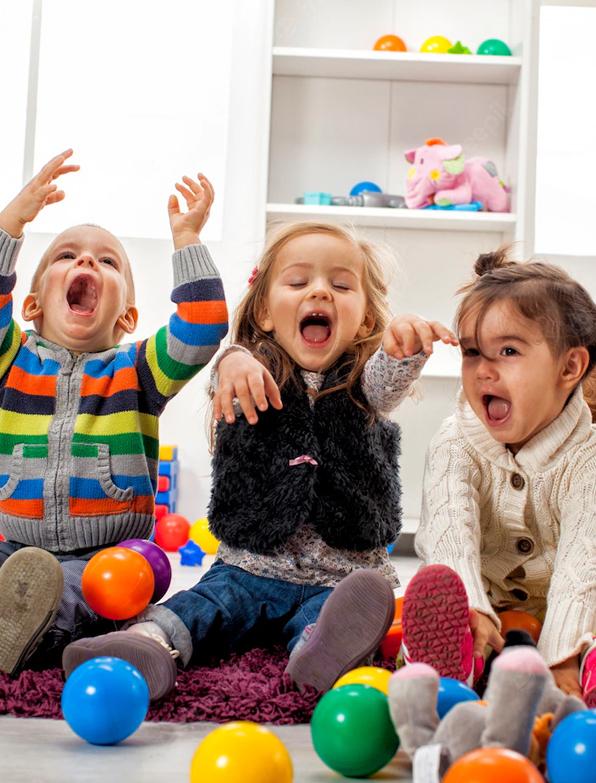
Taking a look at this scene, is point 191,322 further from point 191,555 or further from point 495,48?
point 495,48

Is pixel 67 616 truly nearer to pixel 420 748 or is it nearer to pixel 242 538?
pixel 242 538

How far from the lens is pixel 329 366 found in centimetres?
132

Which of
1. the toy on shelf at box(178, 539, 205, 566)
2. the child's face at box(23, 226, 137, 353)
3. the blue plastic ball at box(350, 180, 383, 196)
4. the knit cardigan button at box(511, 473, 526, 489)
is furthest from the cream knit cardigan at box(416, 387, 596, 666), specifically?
the blue plastic ball at box(350, 180, 383, 196)

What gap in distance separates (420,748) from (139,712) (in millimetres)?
266

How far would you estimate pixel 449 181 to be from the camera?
2.64 metres

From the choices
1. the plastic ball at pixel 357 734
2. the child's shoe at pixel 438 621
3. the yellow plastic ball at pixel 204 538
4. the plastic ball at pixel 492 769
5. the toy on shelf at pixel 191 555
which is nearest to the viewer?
the plastic ball at pixel 492 769

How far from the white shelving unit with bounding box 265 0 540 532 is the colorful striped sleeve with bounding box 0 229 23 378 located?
1568mm

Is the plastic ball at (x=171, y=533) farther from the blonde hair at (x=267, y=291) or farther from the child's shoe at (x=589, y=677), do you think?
the child's shoe at (x=589, y=677)

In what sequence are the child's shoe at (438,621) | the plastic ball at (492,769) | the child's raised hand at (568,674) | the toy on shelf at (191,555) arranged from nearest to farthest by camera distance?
the plastic ball at (492,769), the child's shoe at (438,621), the child's raised hand at (568,674), the toy on shelf at (191,555)

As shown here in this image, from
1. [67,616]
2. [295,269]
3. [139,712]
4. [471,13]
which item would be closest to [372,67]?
[471,13]

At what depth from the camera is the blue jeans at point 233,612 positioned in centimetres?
112

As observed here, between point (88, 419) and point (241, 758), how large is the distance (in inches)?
28.9

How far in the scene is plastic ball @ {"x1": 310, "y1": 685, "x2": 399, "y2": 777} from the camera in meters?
0.74

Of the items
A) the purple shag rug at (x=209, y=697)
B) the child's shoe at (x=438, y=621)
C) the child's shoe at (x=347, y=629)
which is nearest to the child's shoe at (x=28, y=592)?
the purple shag rug at (x=209, y=697)
